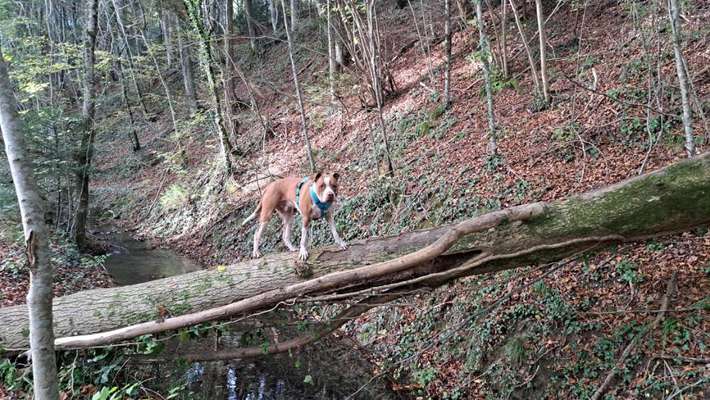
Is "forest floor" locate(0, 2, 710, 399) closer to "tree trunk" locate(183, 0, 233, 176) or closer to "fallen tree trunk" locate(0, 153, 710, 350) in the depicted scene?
"fallen tree trunk" locate(0, 153, 710, 350)

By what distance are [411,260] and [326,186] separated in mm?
1544

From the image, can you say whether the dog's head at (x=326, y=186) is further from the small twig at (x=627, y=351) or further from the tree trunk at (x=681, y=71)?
the tree trunk at (x=681, y=71)

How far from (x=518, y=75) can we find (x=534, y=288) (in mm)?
6882

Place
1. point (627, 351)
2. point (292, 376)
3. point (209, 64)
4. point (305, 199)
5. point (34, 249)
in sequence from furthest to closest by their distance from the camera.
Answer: point (209, 64)
point (292, 376)
point (305, 199)
point (627, 351)
point (34, 249)

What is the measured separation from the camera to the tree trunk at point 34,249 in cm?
330

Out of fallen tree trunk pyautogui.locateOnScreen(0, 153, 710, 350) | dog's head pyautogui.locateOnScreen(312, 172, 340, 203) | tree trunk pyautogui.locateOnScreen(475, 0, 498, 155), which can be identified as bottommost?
fallen tree trunk pyautogui.locateOnScreen(0, 153, 710, 350)

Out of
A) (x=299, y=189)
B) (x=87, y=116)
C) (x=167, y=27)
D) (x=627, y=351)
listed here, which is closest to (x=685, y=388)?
(x=627, y=351)

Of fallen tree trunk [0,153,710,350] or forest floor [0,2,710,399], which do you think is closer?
fallen tree trunk [0,153,710,350]

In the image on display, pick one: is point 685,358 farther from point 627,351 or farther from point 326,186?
point 326,186

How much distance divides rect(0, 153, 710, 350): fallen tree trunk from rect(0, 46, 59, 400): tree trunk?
1.56 metres

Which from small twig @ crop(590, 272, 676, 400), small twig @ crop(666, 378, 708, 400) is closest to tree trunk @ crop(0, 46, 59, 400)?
small twig @ crop(590, 272, 676, 400)

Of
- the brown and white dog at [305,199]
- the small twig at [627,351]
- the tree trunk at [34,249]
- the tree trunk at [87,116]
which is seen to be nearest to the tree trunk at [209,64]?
the tree trunk at [87,116]

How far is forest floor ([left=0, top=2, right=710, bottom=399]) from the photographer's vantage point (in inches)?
192

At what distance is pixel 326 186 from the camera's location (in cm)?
540
